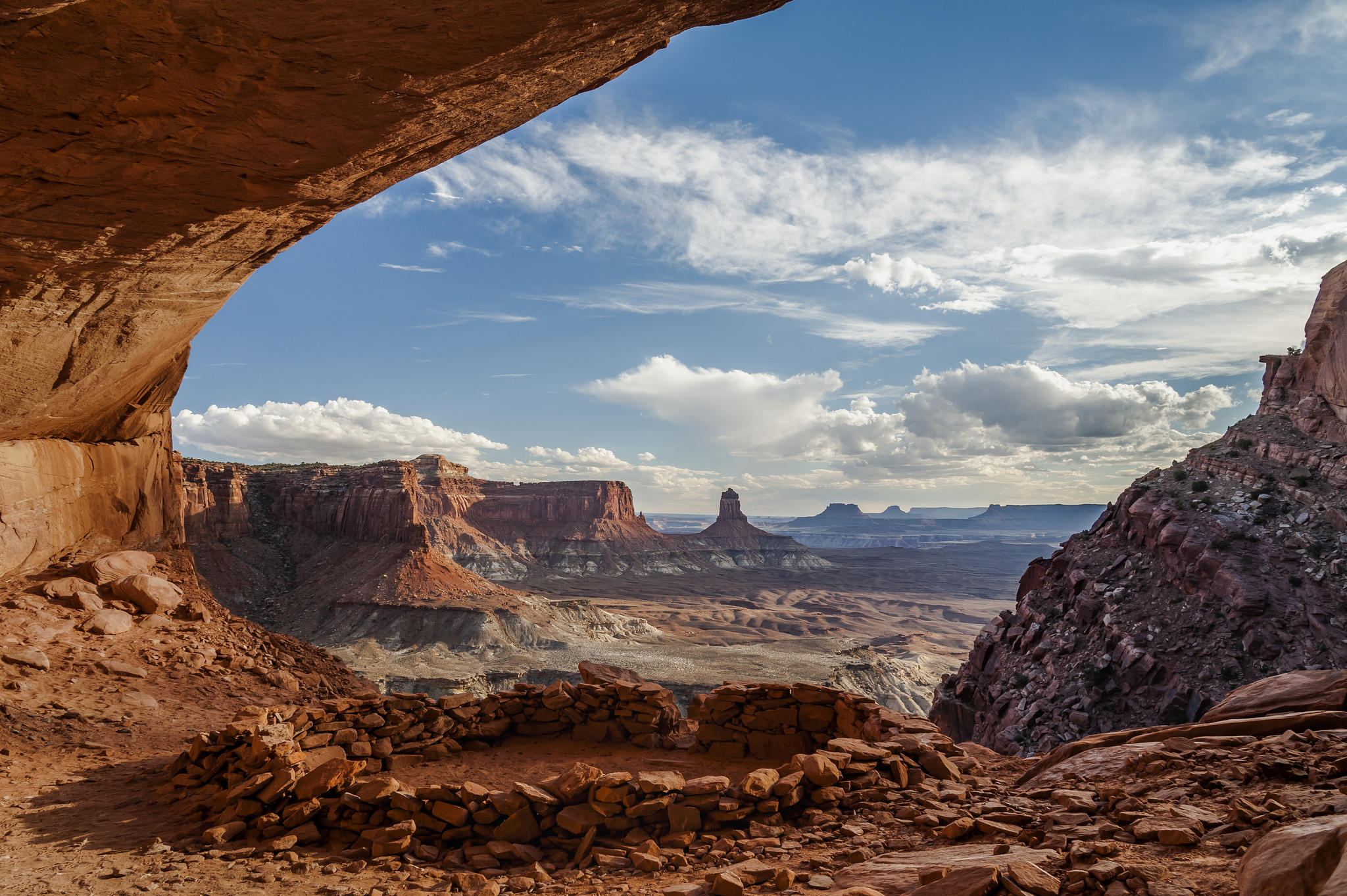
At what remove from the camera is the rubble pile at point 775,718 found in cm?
1290

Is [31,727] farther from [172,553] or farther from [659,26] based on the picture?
[659,26]

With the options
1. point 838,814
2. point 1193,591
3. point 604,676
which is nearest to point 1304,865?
point 838,814

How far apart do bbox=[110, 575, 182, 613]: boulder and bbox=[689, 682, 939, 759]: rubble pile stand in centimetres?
1475

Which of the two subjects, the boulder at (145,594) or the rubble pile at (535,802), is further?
the boulder at (145,594)

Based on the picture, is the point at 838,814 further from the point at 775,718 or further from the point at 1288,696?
the point at 1288,696

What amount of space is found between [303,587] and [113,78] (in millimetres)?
75595

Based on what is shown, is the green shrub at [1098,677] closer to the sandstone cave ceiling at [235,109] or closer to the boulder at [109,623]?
the sandstone cave ceiling at [235,109]

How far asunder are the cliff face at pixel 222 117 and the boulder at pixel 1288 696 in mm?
12736

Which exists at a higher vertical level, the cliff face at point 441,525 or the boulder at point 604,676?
the boulder at point 604,676

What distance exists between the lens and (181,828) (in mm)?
9617

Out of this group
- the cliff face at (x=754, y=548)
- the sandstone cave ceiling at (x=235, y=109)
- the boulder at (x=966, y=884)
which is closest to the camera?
the boulder at (x=966, y=884)

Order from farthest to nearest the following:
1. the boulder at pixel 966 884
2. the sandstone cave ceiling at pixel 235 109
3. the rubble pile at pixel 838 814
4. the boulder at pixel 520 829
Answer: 1. the boulder at pixel 520 829
2. the sandstone cave ceiling at pixel 235 109
3. the rubble pile at pixel 838 814
4. the boulder at pixel 966 884

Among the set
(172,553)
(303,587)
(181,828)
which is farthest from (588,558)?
(181,828)

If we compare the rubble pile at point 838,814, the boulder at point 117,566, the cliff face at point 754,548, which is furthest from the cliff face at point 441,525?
the rubble pile at point 838,814
